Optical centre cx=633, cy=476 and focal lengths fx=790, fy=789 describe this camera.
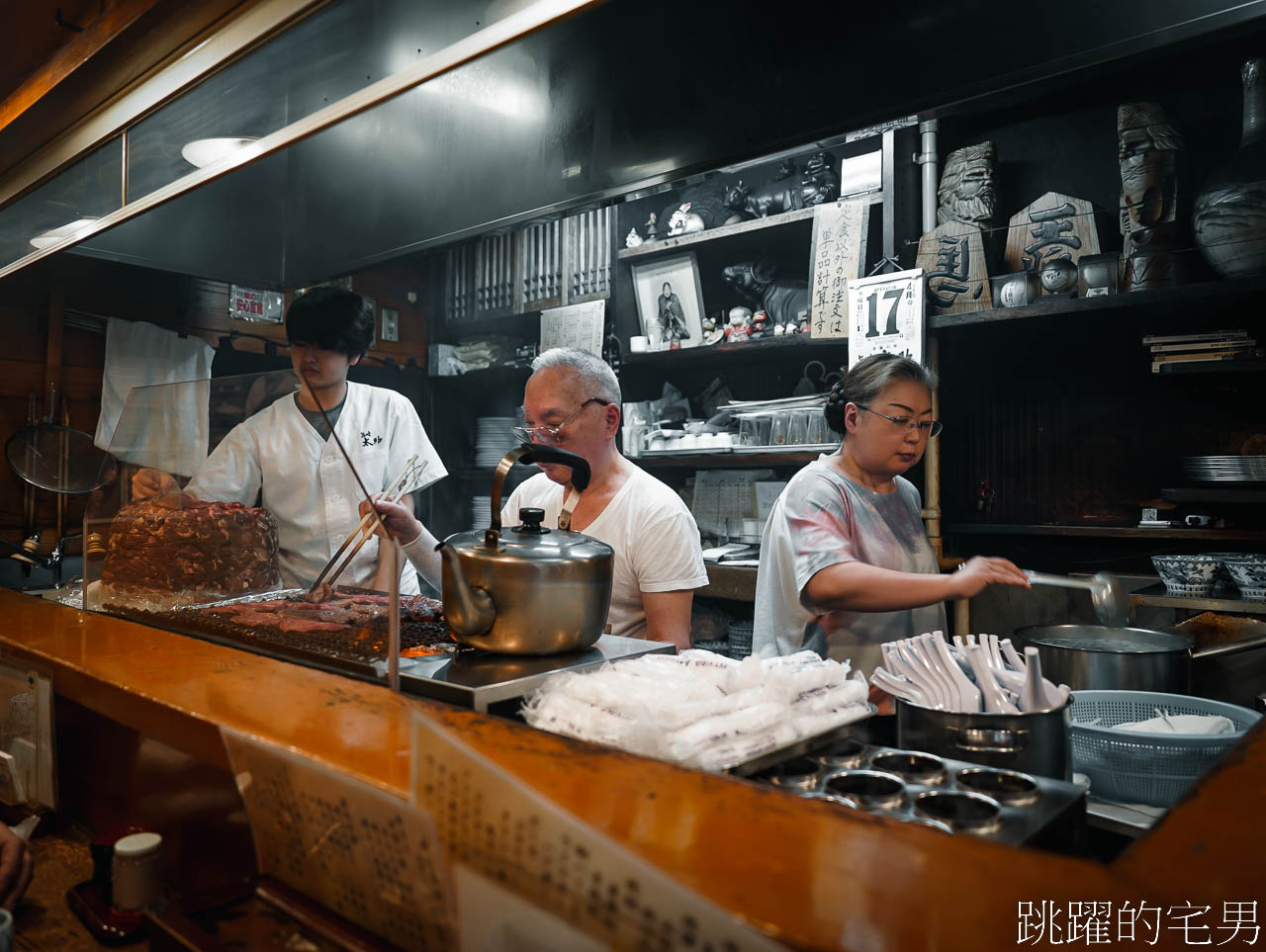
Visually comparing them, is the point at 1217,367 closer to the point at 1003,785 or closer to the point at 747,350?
the point at 747,350

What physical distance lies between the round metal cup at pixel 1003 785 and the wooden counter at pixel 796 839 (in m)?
0.13

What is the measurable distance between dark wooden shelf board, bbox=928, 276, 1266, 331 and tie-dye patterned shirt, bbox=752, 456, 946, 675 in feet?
3.26

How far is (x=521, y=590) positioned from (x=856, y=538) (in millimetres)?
1409

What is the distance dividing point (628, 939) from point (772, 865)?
12cm

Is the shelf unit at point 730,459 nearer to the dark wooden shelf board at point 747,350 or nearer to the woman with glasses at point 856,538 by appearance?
the dark wooden shelf board at point 747,350

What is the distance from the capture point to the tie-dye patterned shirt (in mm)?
2203

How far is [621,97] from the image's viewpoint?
182 cm

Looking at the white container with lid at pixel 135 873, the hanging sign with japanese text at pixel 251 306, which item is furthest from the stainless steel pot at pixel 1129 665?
the hanging sign with japanese text at pixel 251 306

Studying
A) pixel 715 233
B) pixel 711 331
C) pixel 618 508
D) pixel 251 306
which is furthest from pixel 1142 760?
pixel 251 306

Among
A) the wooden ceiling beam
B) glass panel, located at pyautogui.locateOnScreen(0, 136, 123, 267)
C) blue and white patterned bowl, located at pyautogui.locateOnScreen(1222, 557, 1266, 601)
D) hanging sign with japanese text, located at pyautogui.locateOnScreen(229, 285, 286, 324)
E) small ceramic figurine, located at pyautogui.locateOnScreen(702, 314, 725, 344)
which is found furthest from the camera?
hanging sign with japanese text, located at pyautogui.locateOnScreen(229, 285, 286, 324)

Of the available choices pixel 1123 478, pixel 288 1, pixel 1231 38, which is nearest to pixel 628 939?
pixel 288 1

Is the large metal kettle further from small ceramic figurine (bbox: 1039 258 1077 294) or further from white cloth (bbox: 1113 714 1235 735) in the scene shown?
small ceramic figurine (bbox: 1039 258 1077 294)

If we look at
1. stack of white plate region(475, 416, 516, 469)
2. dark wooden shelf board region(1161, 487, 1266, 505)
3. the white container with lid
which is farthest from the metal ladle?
stack of white plate region(475, 416, 516, 469)

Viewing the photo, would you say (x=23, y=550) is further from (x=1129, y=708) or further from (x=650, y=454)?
(x=1129, y=708)
